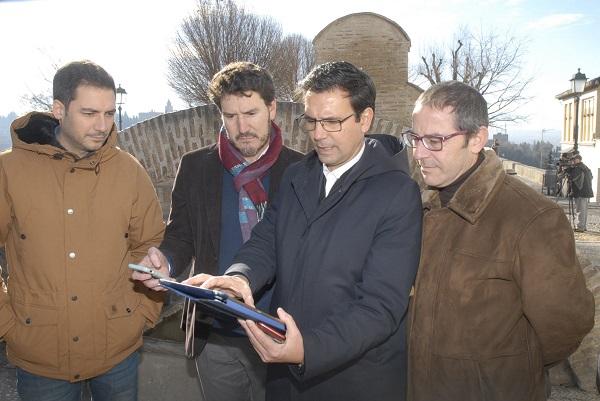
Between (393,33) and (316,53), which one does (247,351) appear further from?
(316,53)

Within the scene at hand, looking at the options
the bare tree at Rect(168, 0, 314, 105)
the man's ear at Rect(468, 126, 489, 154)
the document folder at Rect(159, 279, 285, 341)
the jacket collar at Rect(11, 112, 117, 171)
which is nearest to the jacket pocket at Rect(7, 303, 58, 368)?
the jacket collar at Rect(11, 112, 117, 171)

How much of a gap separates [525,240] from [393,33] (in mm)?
16359

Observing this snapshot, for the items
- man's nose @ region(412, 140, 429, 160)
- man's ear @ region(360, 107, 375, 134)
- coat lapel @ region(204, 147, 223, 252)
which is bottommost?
coat lapel @ region(204, 147, 223, 252)

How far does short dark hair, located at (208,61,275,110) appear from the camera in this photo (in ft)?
8.90

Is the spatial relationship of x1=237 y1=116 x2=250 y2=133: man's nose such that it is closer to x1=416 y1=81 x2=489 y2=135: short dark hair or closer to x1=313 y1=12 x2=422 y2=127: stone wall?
x1=416 y1=81 x2=489 y2=135: short dark hair

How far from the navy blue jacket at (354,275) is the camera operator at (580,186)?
11623 mm

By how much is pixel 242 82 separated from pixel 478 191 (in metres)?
1.30

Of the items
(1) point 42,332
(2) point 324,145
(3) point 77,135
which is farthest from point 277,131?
(1) point 42,332

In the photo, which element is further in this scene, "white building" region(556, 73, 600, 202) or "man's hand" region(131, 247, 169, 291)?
"white building" region(556, 73, 600, 202)

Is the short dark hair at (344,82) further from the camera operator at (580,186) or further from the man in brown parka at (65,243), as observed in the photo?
the camera operator at (580,186)

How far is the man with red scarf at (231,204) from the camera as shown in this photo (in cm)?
274

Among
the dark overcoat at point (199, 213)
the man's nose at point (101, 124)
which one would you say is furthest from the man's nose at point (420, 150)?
the man's nose at point (101, 124)

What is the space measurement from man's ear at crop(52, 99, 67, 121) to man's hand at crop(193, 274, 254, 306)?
114cm

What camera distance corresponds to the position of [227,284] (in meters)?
2.03
